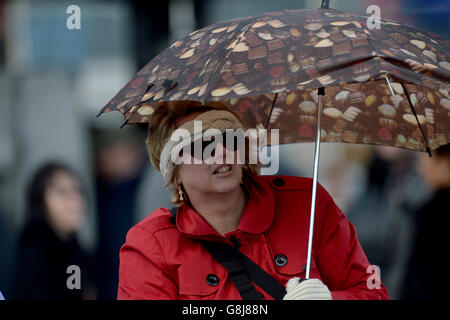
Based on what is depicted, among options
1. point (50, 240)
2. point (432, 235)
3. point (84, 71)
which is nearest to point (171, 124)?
point (50, 240)

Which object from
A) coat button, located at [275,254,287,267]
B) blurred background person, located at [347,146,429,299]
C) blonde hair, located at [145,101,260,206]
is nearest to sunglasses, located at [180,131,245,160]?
blonde hair, located at [145,101,260,206]

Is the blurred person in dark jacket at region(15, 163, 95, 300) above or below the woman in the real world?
below

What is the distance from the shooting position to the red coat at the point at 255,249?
2688 millimetres

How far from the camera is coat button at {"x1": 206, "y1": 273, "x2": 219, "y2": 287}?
2678mm

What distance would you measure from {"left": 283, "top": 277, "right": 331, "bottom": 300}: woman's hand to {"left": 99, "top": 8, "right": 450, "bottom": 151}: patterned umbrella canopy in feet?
2.25

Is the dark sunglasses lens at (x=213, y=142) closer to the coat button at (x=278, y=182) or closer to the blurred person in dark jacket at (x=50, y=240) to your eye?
the coat button at (x=278, y=182)

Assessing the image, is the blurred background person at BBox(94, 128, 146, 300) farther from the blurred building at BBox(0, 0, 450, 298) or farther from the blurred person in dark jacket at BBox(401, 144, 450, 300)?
the blurred person in dark jacket at BBox(401, 144, 450, 300)

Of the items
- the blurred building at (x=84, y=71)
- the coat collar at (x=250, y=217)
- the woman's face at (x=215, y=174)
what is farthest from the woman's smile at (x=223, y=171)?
the blurred building at (x=84, y=71)

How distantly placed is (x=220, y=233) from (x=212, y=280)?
0.21m

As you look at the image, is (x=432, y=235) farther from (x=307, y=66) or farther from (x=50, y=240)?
(x=307, y=66)

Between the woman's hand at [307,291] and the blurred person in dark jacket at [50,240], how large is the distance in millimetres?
2902

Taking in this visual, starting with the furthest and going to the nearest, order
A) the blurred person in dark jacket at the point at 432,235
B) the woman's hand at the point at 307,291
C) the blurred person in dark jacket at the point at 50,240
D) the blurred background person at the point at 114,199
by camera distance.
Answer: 1. the blurred background person at the point at 114,199
2. the blurred person in dark jacket at the point at 50,240
3. the blurred person in dark jacket at the point at 432,235
4. the woman's hand at the point at 307,291

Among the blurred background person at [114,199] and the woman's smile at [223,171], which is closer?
the woman's smile at [223,171]
